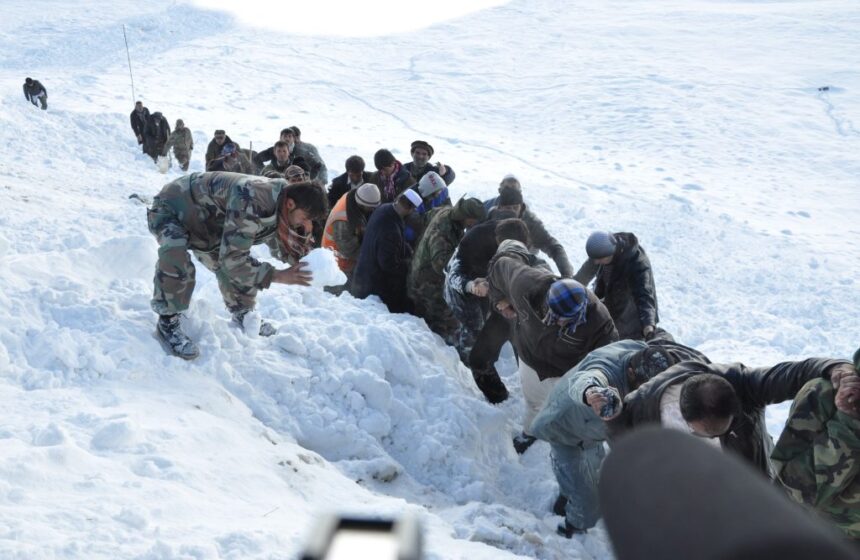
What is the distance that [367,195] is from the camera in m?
6.91

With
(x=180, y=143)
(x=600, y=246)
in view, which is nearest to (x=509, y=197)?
(x=600, y=246)

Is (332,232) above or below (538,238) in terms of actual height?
below

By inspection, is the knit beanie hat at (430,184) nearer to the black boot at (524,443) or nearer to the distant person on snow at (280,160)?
the distant person on snow at (280,160)

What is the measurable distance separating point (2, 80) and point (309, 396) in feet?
88.3

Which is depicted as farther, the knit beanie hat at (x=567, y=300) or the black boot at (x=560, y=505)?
the black boot at (x=560, y=505)

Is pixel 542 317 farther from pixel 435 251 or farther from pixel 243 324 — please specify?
pixel 243 324

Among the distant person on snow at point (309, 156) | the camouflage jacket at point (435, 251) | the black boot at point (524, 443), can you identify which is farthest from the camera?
the distant person on snow at point (309, 156)

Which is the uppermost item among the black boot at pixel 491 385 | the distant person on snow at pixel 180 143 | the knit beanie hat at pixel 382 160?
the knit beanie hat at pixel 382 160

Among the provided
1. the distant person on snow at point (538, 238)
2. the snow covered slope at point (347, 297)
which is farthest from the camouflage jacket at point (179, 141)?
the distant person on snow at point (538, 238)

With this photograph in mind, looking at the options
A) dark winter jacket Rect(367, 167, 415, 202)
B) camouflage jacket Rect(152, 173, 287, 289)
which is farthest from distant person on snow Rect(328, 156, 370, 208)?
camouflage jacket Rect(152, 173, 287, 289)

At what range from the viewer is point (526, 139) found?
23.5 metres

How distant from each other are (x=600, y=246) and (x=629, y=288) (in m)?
0.53

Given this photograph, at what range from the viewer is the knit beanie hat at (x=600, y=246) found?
566 centimetres

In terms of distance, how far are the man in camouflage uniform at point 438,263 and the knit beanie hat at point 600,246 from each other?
964 mm
